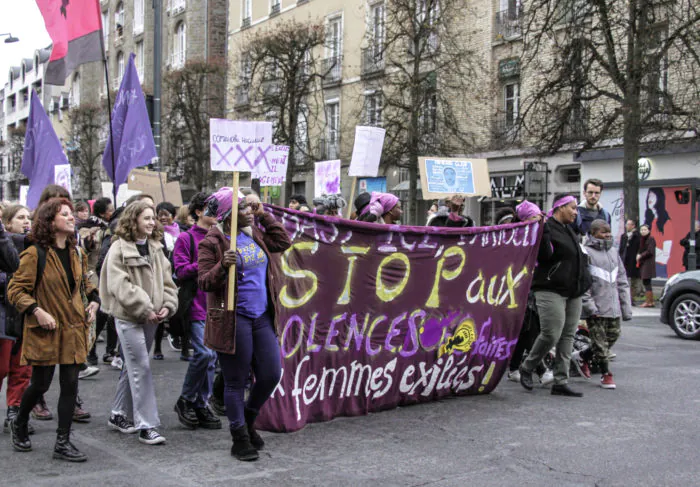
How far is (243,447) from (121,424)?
4.04 ft

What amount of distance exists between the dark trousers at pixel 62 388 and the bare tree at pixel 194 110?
104 feet

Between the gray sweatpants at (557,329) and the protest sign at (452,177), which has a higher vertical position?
the protest sign at (452,177)

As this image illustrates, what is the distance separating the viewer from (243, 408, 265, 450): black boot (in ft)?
17.6

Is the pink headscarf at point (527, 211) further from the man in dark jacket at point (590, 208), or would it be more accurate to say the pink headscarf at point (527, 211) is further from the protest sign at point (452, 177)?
the protest sign at point (452, 177)

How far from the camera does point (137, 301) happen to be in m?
5.58

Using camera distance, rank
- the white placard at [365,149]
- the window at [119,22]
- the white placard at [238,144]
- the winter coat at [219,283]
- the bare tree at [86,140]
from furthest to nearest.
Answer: the window at [119,22]
the bare tree at [86,140]
the white placard at [365,149]
the white placard at [238,144]
the winter coat at [219,283]

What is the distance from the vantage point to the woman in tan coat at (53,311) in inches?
203

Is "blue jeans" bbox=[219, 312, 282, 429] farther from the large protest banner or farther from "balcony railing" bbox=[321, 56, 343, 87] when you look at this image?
"balcony railing" bbox=[321, 56, 343, 87]

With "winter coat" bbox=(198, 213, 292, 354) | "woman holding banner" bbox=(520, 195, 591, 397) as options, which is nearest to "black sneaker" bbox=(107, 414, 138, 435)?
"winter coat" bbox=(198, 213, 292, 354)

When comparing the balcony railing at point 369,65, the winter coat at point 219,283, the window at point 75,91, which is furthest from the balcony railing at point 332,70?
the window at point 75,91

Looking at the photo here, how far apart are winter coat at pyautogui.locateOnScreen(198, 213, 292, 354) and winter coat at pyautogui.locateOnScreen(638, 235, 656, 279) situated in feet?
44.6

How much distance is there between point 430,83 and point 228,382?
72.2 feet

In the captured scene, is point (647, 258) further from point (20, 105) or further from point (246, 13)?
point (20, 105)

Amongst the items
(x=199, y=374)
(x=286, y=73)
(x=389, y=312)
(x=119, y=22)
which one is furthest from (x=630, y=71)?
(x=119, y=22)
